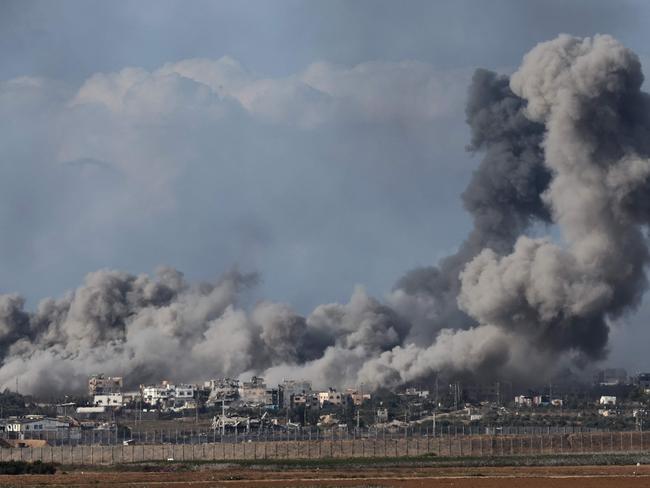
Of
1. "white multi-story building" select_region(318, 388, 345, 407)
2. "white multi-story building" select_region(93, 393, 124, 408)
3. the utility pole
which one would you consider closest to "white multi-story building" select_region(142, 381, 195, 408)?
"white multi-story building" select_region(93, 393, 124, 408)

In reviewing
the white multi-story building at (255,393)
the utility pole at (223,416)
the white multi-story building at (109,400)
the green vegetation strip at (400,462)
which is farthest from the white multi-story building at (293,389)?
the green vegetation strip at (400,462)

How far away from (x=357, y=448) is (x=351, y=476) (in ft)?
73.6

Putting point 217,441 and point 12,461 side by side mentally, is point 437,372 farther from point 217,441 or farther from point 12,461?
point 12,461

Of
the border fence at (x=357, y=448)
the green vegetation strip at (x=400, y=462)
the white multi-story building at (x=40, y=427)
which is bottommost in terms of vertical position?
the green vegetation strip at (x=400, y=462)

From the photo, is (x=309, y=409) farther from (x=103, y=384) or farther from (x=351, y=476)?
(x=351, y=476)

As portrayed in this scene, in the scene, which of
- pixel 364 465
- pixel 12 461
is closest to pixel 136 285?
pixel 12 461

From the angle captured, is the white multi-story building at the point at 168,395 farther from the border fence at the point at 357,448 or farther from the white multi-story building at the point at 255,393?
the border fence at the point at 357,448

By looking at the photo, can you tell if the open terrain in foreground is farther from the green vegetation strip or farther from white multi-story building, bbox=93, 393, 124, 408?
white multi-story building, bbox=93, 393, 124, 408

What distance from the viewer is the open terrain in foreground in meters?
79.9

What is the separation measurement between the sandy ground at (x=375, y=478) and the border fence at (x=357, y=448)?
12.9 metres

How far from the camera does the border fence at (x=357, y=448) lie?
10788 cm

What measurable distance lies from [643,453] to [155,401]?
68377 mm

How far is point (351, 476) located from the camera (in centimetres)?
8612

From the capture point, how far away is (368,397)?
486 feet
